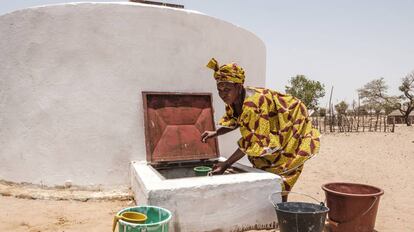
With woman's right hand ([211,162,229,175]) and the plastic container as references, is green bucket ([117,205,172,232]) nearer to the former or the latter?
woman's right hand ([211,162,229,175])

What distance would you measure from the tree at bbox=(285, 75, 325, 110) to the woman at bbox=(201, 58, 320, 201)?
129 feet

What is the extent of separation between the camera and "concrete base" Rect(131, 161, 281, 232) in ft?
9.30

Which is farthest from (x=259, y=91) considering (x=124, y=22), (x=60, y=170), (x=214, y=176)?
(x=60, y=170)

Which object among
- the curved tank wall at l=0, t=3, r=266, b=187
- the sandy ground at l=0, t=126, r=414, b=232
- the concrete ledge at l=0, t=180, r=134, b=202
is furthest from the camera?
the curved tank wall at l=0, t=3, r=266, b=187

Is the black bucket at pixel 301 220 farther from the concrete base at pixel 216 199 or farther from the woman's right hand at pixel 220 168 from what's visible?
the woman's right hand at pixel 220 168

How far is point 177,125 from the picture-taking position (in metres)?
4.69

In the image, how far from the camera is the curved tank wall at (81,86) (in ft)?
14.3

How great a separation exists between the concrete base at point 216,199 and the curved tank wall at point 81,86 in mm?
1287

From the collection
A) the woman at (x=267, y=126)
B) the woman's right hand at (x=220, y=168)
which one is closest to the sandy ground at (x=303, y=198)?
the woman's right hand at (x=220, y=168)

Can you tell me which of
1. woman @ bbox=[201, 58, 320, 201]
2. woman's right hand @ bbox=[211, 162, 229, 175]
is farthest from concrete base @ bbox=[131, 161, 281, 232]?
woman @ bbox=[201, 58, 320, 201]

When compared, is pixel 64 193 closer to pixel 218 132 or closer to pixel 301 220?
pixel 218 132

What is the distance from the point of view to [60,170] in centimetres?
435

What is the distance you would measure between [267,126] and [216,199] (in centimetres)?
82

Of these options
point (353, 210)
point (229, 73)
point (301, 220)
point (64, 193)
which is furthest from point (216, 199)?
point (64, 193)
